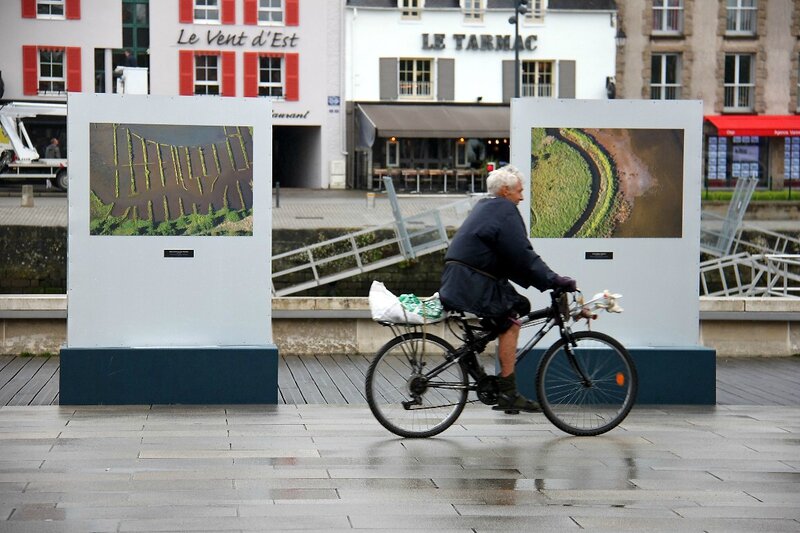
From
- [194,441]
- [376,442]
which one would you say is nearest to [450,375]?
[376,442]

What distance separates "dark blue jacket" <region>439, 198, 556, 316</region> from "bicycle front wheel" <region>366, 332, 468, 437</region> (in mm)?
324

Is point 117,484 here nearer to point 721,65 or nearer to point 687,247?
point 687,247

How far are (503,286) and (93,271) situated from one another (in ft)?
10.2

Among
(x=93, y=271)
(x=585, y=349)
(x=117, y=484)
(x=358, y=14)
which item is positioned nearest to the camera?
(x=117, y=484)

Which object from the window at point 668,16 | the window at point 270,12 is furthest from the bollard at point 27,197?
the window at point 668,16

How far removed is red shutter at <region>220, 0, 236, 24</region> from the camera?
1857 inches

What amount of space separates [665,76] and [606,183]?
4221cm

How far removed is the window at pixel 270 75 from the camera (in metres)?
47.8

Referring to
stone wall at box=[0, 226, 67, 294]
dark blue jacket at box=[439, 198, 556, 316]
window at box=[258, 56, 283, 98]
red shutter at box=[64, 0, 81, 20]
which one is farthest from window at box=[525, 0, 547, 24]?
dark blue jacket at box=[439, 198, 556, 316]

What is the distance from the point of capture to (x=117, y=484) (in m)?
6.79

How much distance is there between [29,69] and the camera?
4591 cm

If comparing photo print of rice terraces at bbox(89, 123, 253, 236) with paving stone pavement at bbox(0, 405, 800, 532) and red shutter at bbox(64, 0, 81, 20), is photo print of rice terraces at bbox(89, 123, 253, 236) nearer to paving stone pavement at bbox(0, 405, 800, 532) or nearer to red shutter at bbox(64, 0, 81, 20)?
paving stone pavement at bbox(0, 405, 800, 532)

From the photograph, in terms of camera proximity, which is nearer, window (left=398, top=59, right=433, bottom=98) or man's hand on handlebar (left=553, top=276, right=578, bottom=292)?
man's hand on handlebar (left=553, top=276, right=578, bottom=292)

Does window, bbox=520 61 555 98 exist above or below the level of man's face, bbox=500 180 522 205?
above
